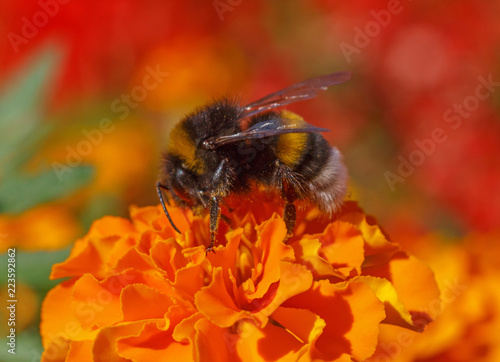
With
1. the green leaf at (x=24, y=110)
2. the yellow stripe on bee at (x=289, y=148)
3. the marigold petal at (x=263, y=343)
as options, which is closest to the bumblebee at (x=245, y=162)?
the yellow stripe on bee at (x=289, y=148)

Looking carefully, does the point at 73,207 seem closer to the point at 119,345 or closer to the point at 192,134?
the point at 192,134

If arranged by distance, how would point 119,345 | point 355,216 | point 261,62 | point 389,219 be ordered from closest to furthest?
point 119,345
point 355,216
point 389,219
point 261,62

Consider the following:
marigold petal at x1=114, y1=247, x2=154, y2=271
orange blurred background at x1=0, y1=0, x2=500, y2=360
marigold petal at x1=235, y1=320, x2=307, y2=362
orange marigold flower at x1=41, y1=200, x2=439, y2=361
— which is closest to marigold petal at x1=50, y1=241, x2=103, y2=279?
orange marigold flower at x1=41, y1=200, x2=439, y2=361

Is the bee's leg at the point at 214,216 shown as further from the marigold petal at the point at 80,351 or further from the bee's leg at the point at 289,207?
the marigold petal at the point at 80,351

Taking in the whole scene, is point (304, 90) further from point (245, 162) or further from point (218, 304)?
point (218, 304)

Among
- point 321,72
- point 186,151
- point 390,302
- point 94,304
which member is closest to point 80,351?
point 94,304

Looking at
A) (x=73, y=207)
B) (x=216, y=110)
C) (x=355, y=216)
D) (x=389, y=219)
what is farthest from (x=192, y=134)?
(x=389, y=219)
